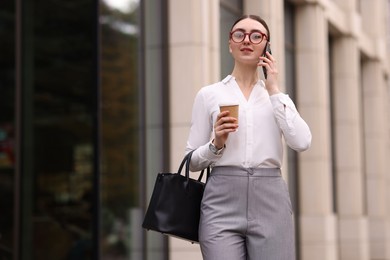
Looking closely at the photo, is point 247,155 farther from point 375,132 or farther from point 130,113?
point 375,132

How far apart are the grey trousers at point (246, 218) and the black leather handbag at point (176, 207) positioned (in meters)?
0.11

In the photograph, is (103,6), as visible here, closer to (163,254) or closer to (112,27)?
(112,27)

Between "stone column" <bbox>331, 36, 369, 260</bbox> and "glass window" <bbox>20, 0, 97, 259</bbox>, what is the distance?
7.61 m

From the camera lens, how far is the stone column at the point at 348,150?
20812 millimetres

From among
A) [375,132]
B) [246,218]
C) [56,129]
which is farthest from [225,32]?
[375,132]

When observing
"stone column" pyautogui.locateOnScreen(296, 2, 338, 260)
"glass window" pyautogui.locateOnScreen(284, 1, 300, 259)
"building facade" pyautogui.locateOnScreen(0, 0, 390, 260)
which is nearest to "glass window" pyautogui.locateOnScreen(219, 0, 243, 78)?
"building facade" pyautogui.locateOnScreen(0, 0, 390, 260)

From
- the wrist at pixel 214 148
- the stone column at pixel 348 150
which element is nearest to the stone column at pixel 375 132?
the stone column at pixel 348 150

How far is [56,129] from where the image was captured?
50.2ft

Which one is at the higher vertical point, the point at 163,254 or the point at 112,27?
the point at 112,27

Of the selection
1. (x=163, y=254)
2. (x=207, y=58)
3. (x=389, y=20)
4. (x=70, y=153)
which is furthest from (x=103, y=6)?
(x=389, y=20)

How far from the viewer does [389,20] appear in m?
31.9

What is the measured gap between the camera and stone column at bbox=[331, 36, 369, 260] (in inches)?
819

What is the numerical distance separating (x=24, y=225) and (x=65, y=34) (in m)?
3.14

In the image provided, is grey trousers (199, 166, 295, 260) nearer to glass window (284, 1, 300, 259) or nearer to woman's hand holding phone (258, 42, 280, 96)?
woman's hand holding phone (258, 42, 280, 96)
